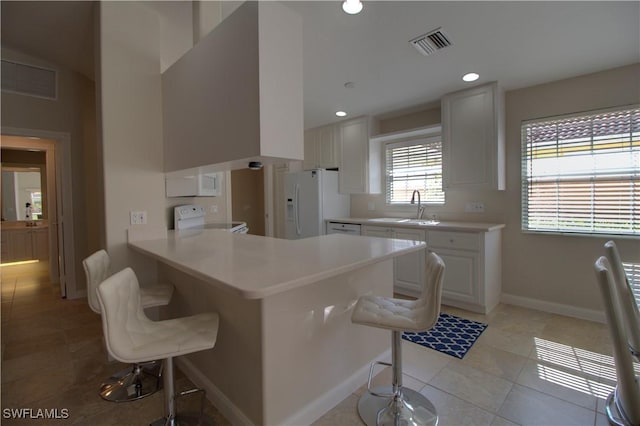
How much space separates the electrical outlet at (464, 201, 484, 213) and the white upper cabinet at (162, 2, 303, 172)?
2.85 meters

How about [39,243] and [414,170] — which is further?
[39,243]

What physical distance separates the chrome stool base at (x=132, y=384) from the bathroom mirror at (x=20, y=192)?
635 centimetres

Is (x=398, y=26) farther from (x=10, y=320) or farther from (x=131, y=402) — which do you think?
(x=10, y=320)

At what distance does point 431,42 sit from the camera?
2.45 meters

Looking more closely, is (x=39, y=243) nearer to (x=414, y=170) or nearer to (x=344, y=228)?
(x=344, y=228)

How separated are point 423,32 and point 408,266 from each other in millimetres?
2534

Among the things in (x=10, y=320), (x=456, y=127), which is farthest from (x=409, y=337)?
(x=10, y=320)

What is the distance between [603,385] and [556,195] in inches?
77.4

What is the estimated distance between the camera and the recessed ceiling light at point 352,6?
6.46ft

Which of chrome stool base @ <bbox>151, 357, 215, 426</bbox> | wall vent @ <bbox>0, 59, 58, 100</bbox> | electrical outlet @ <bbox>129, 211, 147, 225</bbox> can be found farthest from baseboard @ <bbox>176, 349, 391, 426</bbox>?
wall vent @ <bbox>0, 59, 58, 100</bbox>

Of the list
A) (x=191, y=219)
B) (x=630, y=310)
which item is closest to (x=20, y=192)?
(x=191, y=219)

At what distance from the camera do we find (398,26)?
2.25 meters

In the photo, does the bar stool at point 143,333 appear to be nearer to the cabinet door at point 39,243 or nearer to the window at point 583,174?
the window at point 583,174

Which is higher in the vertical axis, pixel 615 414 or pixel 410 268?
pixel 410 268
